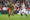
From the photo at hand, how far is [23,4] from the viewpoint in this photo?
2.45 metres

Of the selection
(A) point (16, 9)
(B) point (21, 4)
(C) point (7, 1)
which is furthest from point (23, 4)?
(C) point (7, 1)

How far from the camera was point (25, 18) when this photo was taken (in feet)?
7.98

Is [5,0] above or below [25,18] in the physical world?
above

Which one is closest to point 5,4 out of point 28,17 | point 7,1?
point 7,1

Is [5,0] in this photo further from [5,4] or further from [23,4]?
[23,4]

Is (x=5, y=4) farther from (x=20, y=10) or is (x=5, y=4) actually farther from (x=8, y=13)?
(x=20, y=10)

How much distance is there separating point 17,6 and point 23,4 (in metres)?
0.16

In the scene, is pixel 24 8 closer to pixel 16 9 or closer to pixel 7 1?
pixel 16 9

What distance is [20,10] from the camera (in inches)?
95.9

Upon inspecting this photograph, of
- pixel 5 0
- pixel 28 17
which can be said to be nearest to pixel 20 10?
pixel 28 17

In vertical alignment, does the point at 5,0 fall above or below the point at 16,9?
above

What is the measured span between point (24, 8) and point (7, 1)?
45 cm

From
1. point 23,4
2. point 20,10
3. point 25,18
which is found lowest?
point 25,18

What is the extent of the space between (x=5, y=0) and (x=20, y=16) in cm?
54
